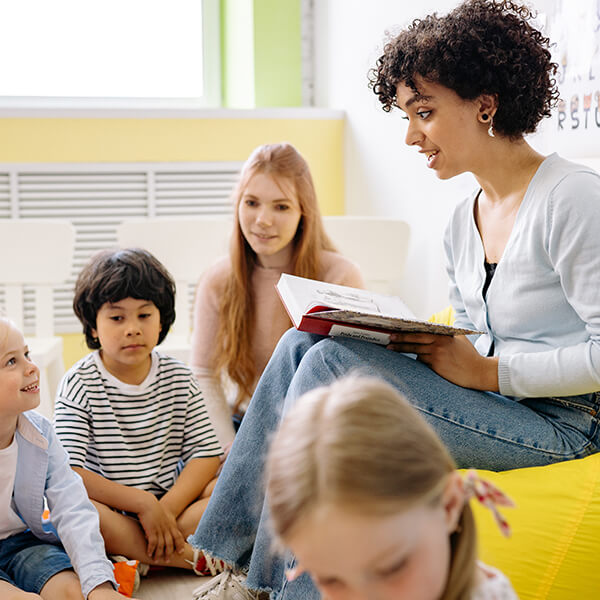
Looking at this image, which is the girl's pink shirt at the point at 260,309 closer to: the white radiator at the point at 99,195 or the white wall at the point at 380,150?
the white wall at the point at 380,150

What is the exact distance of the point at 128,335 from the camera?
1692 mm

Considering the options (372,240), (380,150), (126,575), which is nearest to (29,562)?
(126,575)

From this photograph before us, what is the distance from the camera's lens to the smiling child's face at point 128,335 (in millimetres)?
1692

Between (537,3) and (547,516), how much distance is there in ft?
4.01

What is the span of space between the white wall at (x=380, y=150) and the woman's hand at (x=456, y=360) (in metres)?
1.12

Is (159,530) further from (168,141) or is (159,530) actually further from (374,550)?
(168,141)

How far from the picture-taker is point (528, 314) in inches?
51.4

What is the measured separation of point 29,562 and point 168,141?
2165mm

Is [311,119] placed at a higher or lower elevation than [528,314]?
higher

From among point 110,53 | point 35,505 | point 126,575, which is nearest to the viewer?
point 35,505

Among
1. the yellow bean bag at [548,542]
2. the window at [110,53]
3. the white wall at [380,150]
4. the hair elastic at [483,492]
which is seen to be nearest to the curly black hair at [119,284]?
the yellow bean bag at [548,542]

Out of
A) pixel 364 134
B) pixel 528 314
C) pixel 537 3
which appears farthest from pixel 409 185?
pixel 528 314

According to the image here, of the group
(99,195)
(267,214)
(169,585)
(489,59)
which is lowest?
(169,585)

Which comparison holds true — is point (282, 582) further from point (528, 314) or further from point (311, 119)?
point (311, 119)
